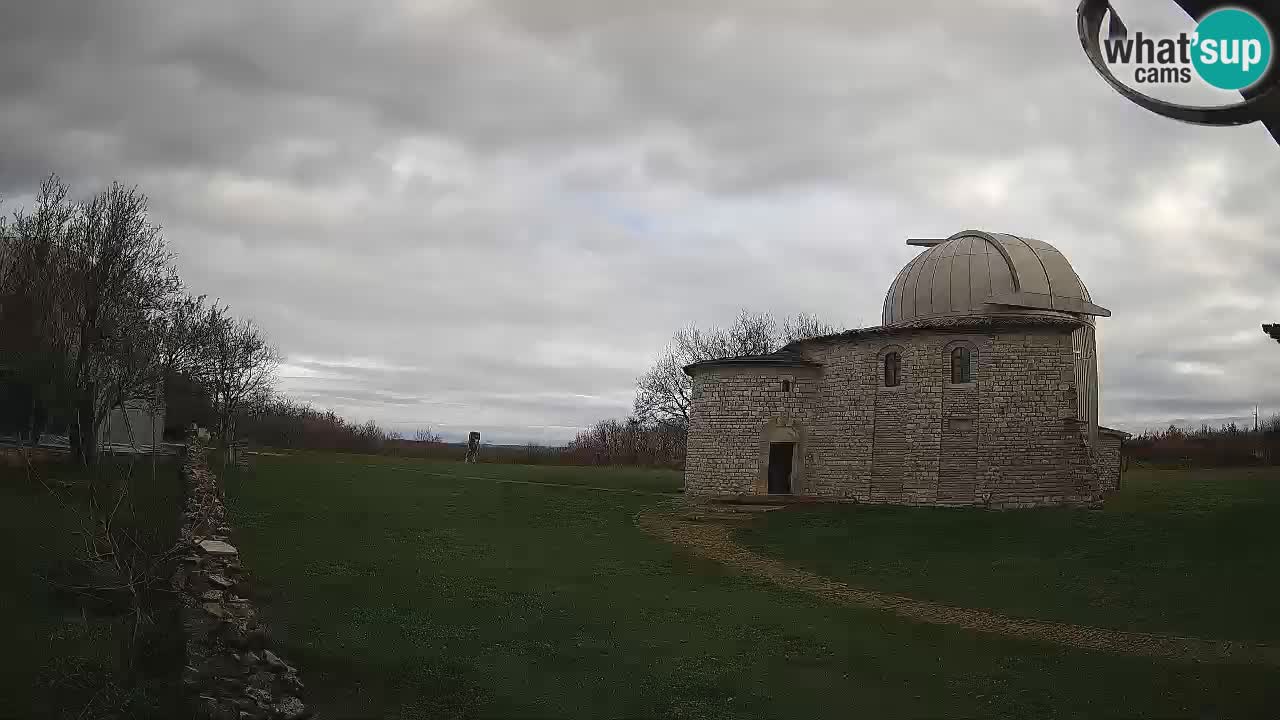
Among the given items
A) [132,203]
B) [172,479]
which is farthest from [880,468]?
[132,203]

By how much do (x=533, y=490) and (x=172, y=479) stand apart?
12160mm

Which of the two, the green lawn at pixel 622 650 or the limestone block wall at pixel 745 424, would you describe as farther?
the limestone block wall at pixel 745 424

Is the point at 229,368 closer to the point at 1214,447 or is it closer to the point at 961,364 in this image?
the point at 961,364

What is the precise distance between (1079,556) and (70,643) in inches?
652

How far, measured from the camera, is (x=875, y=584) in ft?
48.5

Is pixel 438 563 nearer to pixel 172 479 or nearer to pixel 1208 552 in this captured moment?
pixel 172 479

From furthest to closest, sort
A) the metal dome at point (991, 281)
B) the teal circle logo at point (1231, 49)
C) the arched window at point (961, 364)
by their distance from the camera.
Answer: the metal dome at point (991, 281)
the arched window at point (961, 364)
the teal circle logo at point (1231, 49)

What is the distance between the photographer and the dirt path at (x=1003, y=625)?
1005 cm

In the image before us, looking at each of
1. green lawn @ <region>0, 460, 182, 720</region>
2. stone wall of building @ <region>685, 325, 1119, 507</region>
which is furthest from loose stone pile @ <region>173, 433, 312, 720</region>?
stone wall of building @ <region>685, 325, 1119, 507</region>

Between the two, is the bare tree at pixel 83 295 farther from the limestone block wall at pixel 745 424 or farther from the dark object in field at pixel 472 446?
the dark object in field at pixel 472 446

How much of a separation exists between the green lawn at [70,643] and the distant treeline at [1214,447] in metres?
46.4

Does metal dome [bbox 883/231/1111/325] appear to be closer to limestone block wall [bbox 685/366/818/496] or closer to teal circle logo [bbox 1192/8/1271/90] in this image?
limestone block wall [bbox 685/366/818/496]

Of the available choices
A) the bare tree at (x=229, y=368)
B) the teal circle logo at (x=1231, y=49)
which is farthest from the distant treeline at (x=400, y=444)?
the teal circle logo at (x=1231, y=49)

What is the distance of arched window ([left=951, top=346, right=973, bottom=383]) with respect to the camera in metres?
24.4
